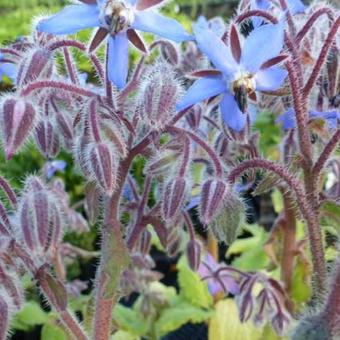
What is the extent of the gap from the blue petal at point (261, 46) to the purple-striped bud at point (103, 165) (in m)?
0.16

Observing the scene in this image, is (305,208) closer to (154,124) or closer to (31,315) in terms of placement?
(154,124)

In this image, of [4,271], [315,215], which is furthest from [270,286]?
[4,271]

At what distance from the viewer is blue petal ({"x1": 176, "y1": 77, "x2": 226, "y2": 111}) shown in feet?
2.17

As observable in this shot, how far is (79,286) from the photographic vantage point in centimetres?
131

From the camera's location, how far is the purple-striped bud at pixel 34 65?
2.34 feet

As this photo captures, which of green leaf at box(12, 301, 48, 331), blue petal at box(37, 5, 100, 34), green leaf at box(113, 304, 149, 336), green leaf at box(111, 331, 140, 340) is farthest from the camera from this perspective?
green leaf at box(12, 301, 48, 331)

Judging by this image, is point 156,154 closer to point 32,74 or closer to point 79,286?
point 32,74

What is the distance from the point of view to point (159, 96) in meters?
0.70

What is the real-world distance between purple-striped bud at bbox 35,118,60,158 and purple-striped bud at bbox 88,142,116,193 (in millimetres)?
123

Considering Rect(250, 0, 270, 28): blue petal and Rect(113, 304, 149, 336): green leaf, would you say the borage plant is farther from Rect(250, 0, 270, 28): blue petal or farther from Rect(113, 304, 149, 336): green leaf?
Rect(113, 304, 149, 336): green leaf

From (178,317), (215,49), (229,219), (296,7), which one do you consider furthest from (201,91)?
(178,317)

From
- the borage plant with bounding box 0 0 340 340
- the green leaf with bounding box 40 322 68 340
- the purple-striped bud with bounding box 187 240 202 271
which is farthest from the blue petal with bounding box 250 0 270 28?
the green leaf with bounding box 40 322 68 340

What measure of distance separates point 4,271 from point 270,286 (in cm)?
41

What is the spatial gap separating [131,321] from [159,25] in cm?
78
